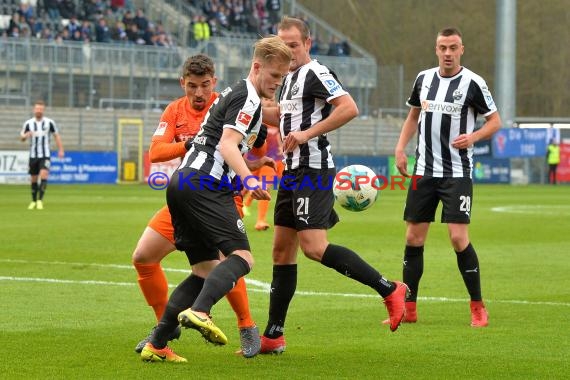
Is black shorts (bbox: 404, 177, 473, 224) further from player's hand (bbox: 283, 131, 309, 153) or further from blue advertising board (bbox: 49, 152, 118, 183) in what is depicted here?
blue advertising board (bbox: 49, 152, 118, 183)

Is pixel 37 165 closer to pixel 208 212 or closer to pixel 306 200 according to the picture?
pixel 306 200

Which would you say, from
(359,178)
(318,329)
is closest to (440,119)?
(359,178)

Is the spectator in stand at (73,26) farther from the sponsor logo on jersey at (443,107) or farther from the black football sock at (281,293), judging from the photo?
the black football sock at (281,293)

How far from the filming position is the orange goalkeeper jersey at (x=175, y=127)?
7107 millimetres

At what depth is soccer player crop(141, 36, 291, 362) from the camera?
6316 mm

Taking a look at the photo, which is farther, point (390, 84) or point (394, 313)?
point (390, 84)

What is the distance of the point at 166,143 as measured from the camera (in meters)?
7.12

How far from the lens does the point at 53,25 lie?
4378 centimetres

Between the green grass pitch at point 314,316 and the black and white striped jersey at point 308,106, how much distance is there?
119 centimetres

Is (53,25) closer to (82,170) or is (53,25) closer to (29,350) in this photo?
(82,170)

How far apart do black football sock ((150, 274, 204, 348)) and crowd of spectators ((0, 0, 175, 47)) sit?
35.9 m

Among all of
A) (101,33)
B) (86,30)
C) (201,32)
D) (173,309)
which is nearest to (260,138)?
(173,309)

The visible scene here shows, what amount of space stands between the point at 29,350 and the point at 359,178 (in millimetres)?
2725

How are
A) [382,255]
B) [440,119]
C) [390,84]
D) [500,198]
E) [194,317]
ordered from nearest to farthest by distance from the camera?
[194,317] < [440,119] < [382,255] < [500,198] < [390,84]
